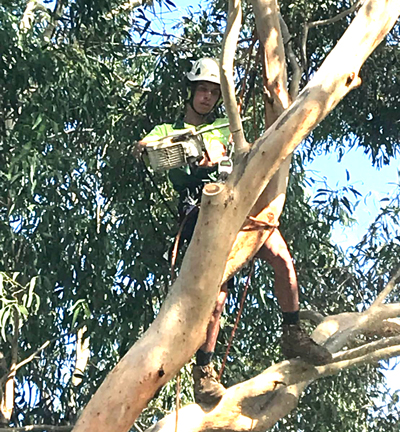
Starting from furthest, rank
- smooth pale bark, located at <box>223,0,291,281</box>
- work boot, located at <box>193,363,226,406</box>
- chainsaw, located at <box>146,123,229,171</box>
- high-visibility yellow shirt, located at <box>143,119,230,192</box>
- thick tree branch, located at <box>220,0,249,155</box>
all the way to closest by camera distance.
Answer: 1. high-visibility yellow shirt, located at <box>143,119,230,192</box>
2. work boot, located at <box>193,363,226,406</box>
3. chainsaw, located at <box>146,123,229,171</box>
4. smooth pale bark, located at <box>223,0,291,281</box>
5. thick tree branch, located at <box>220,0,249,155</box>

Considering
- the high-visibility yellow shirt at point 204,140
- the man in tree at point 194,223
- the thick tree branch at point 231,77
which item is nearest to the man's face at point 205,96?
the man in tree at point 194,223

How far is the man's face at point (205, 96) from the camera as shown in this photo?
11.5ft

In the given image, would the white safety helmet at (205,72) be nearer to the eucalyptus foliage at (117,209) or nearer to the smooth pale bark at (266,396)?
the eucalyptus foliage at (117,209)

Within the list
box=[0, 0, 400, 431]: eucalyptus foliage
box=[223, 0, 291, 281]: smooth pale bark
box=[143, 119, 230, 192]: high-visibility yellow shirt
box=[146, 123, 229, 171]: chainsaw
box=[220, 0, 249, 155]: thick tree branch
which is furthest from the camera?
box=[0, 0, 400, 431]: eucalyptus foliage

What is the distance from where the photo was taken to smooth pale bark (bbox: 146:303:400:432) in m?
3.11

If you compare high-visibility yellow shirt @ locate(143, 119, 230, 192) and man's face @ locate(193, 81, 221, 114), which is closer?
high-visibility yellow shirt @ locate(143, 119, 230, 192)

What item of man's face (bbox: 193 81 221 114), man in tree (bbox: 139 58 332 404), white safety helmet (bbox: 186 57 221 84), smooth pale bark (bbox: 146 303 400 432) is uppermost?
white safety helmet (bbox: 186 57 221 84)

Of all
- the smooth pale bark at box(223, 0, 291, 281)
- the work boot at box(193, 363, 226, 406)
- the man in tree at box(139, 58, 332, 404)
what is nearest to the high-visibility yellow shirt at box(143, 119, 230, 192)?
the man in tree at box(139, 58, 332, 404)

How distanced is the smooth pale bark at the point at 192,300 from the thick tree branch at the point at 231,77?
0.07 metres

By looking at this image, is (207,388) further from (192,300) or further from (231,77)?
(231,77)

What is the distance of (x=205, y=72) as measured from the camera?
11.6ft

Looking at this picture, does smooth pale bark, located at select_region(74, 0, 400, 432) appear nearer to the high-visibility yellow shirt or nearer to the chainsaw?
the chainsaw

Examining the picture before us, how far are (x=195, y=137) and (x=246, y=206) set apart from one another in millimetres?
699

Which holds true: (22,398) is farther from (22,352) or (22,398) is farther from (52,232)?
(52,232)
